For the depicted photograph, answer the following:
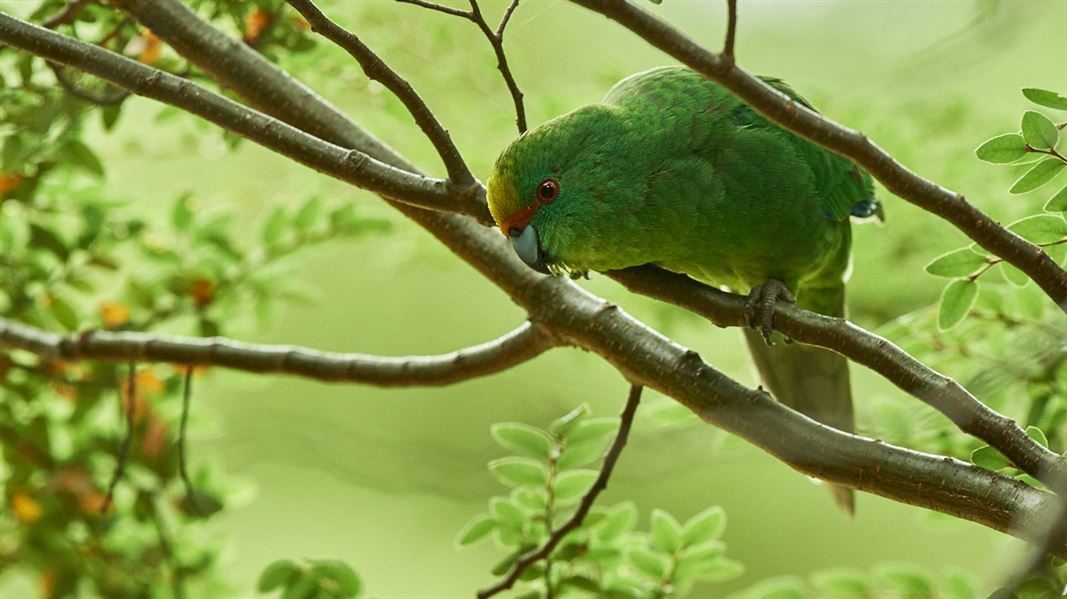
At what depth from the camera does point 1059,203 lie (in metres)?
1.74

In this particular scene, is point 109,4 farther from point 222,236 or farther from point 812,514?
point 812,514

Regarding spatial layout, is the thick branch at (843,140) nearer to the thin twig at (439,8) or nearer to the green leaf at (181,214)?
the thin twig at (439,8)

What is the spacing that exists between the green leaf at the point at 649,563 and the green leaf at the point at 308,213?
132 centimetres

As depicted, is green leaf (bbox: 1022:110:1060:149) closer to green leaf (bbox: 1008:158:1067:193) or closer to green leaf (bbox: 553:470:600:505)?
green leaf (bbox: 1008:158:1067:193)

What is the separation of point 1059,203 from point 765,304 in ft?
1.92

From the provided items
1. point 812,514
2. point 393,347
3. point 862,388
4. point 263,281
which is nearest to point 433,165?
point 263,281

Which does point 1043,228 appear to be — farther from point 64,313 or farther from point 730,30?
point 64,313

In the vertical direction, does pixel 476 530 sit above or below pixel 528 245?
below

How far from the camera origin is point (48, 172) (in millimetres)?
2529

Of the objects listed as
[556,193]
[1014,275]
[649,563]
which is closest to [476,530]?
[649,563]

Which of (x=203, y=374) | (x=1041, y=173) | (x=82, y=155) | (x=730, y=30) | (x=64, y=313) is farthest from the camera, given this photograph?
(x=203, y=374)

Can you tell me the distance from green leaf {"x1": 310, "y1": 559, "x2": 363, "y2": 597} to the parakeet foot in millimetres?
1051

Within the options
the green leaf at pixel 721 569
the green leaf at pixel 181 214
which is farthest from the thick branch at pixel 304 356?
the green leaf at pixel 721 569

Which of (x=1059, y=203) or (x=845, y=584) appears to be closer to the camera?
(x=1059, y=203)
